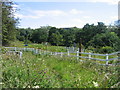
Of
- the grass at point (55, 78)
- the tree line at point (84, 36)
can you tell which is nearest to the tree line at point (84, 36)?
the tree line at point (84, 36)

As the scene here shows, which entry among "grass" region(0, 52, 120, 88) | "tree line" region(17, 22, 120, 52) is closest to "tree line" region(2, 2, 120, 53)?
"tree line" region(17, 22, 120, 52)

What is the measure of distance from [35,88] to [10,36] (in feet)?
69.4

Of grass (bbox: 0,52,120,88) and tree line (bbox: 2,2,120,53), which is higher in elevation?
tree line (bbox: 2,2,120,53)

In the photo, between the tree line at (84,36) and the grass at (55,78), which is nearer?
the grass at (55,78)

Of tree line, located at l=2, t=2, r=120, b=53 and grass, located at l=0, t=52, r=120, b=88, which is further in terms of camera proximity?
tree line, located at l=2, t=2, r=120, b=53

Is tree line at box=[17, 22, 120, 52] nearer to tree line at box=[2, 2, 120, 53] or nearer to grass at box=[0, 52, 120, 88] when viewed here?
tree line at box=[2, 2, 120, 53]

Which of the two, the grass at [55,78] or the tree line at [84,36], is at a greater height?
the tree line at [84,36]

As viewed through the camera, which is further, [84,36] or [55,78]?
[84,36]

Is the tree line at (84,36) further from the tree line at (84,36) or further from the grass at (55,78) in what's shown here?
the grass at (55,78)

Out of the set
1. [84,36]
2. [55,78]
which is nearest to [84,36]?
[84,36]

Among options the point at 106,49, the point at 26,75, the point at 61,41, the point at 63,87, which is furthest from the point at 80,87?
the point at 61,41

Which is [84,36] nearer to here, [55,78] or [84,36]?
[84,36]

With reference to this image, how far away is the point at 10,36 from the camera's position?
2242cm

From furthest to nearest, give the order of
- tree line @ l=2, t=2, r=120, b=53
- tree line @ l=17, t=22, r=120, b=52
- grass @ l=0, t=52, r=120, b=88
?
tree line @ l=17, t=22, r=120, b=52 < tree line @ l=2, t=2, r=120, b=53 < grass @ l=0, t=52, r=120, b=88
